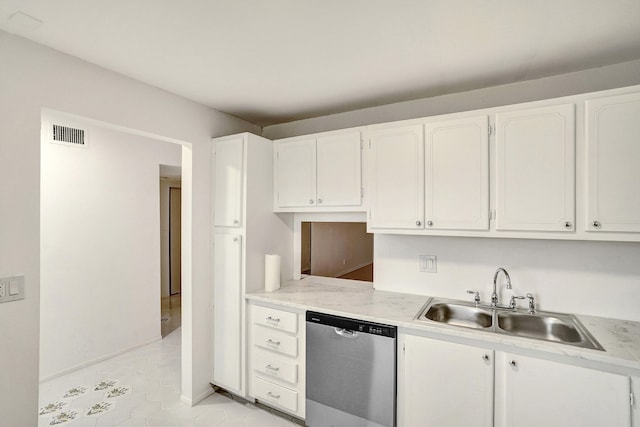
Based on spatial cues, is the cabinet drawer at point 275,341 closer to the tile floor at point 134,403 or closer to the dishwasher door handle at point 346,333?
the dishwasher door handle at point 346,333

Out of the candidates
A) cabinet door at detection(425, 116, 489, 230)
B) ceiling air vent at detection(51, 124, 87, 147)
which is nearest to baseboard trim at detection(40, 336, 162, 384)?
ceiling air vent at detection(51, 124, 87, 147)

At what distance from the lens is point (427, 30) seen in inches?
61.3

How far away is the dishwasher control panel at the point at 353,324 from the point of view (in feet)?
6.25

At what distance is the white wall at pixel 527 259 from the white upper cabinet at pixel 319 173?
433 mm

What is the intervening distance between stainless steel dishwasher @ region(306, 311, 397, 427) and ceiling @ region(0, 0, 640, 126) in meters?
1.69

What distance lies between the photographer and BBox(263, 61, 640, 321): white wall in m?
1.87

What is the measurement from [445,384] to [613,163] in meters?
1.54

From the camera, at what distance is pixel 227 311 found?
2588mm

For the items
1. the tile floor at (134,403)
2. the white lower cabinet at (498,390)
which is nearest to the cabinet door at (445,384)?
the white lower cabinet at (498,390)

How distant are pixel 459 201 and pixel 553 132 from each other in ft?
2.09

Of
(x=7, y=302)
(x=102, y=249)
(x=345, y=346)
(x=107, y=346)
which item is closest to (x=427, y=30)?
(x=345, y=346)

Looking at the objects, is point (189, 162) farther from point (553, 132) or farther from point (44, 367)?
point (553, 132)

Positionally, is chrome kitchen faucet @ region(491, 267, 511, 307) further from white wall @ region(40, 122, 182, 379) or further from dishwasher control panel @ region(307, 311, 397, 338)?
white wall @ region(40, 122, 182, 379)

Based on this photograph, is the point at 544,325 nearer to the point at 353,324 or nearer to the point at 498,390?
the point at 498,390
